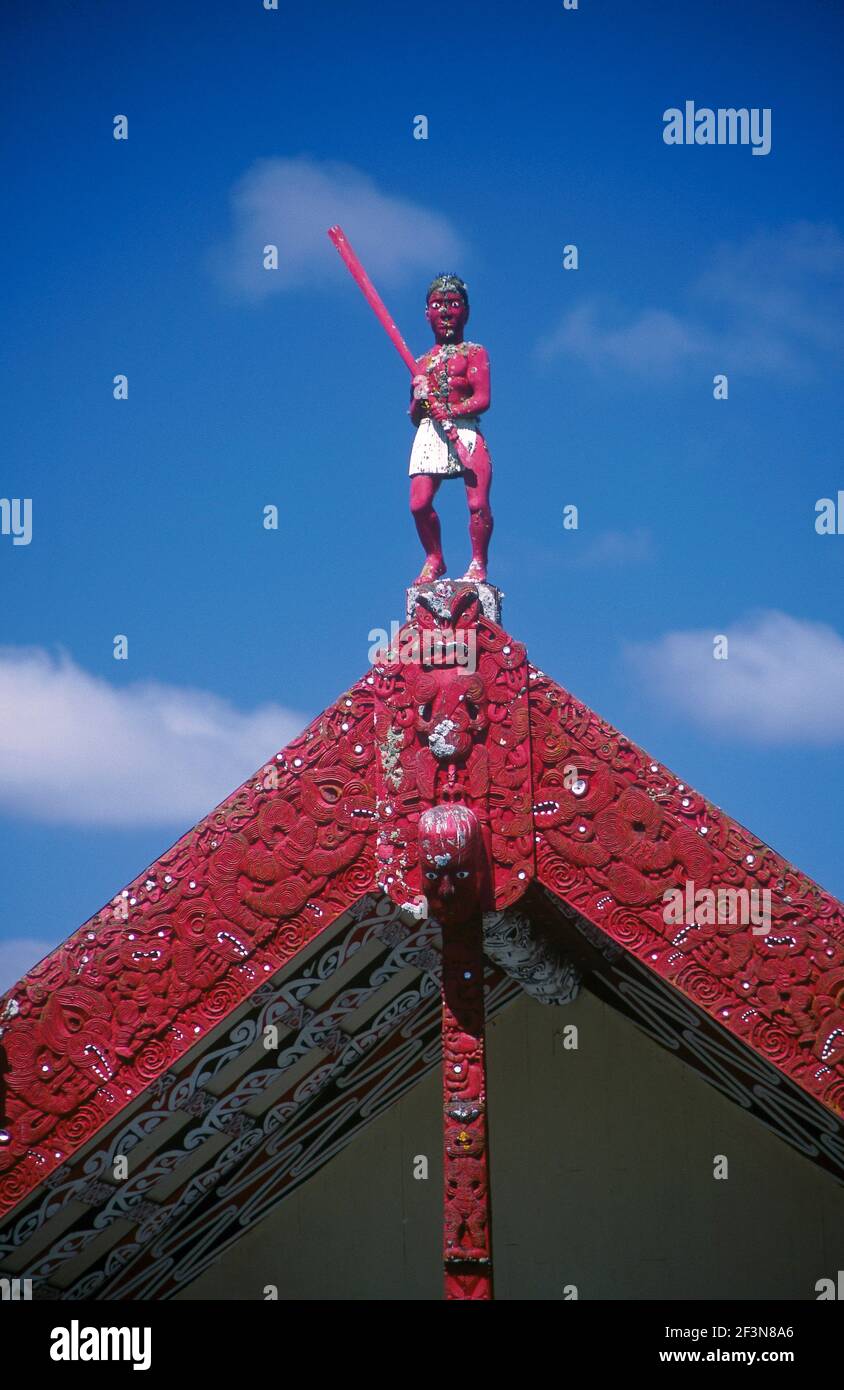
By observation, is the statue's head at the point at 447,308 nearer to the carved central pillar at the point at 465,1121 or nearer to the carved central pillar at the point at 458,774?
the carved central pillar at the point at 458,774

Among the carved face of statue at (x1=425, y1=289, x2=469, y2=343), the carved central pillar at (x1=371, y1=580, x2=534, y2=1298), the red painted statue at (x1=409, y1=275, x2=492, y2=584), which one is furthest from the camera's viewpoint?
the carved face of statue at (x1=425, y1=289, x2=469, y2=343)

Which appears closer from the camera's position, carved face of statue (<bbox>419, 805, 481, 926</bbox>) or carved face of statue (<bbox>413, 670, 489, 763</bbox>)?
carved face of statue (<bbox>419, 805, 481, 926</bbox>)

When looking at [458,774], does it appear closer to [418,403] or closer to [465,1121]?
[465,1121]

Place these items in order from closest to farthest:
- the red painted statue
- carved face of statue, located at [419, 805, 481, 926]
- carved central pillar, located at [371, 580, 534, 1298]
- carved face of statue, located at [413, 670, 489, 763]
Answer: carved face of statue, located at [419, 805, 481, 926]
carved central pillar, located at [371, 580, 534, 1298]
carved face of statue, located at [413, 670, 489, 763]
the red painted statue

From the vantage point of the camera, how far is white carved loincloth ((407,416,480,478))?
8844mm

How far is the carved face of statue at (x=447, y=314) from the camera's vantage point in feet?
29.7

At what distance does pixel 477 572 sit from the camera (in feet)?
28.4

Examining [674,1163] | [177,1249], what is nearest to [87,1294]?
[177,1249]

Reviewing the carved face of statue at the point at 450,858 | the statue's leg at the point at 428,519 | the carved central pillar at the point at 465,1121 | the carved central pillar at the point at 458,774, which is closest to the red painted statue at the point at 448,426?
the statue's leg at the point at 428,519

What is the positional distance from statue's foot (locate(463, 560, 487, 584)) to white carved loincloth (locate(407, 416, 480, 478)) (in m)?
0.50

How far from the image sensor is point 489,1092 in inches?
428

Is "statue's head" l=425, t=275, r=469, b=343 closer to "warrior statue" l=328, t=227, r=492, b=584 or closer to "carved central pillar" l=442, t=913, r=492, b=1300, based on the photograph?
"warrior statue" l=328, t=227, r=492, b=584

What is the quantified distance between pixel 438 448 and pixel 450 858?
2221 millimetres

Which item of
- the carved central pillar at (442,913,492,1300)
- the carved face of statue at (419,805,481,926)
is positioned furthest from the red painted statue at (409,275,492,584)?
the carved central pillar at (442,913,492,1300)
